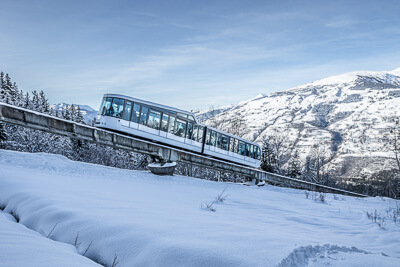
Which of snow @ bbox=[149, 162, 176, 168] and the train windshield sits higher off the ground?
the train windshield

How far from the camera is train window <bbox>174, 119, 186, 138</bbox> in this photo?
59.2ft

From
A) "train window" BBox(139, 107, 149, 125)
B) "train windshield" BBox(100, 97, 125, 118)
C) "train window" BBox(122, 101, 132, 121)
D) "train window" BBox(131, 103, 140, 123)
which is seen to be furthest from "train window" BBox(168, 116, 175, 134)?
"train windshield" BBox(100, 97, 125, 118)

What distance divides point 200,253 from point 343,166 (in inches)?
8190

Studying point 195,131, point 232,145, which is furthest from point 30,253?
point 232,145

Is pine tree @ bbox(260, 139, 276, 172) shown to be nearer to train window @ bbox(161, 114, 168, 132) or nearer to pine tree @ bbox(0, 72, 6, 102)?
train window @ bbox(161, 114, 168, 132)

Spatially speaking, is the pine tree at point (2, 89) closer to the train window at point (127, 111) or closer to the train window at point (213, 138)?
the train window at point (127, 111)

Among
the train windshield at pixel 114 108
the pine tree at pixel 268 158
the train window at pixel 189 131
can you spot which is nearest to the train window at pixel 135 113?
the train windshield at pixel 114 108

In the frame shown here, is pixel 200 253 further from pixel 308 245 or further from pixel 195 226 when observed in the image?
pixel 308 245

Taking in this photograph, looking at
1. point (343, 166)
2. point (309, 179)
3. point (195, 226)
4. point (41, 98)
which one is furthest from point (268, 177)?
point (343, 166)

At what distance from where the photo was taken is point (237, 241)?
2523mm

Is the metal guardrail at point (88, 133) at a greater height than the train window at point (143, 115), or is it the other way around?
the train window at point (143, 115)

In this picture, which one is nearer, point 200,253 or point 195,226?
point 200,253

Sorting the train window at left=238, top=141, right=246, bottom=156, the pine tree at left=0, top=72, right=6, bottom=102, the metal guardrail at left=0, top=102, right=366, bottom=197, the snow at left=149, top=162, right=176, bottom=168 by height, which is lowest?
the snow at left=149, top=162, right=176, bottom=168

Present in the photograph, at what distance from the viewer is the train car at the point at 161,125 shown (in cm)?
1545
